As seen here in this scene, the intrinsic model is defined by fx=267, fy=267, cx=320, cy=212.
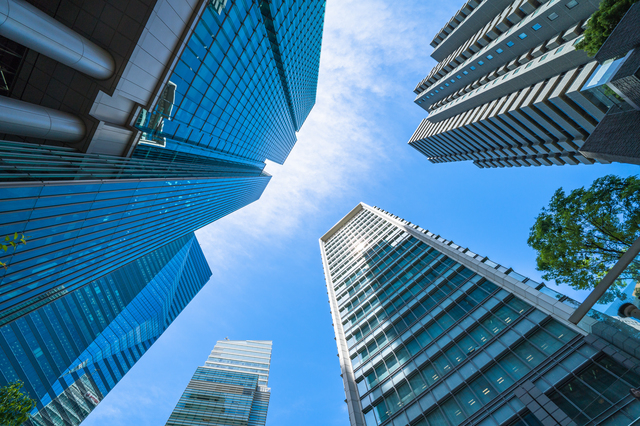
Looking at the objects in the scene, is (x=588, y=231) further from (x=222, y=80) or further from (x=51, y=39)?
(x=222, y=80)

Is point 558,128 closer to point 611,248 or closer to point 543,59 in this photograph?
point 543,59

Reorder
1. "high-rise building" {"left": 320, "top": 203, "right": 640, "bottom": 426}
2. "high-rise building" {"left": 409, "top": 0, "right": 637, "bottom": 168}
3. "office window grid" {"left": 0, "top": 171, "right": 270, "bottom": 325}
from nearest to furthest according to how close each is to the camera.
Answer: "high-rise building" {"left": 320, "top": 203, "right": 640, "bottom": 426}, "office window grid" {"left": 0, "top": 171, "right": 270, "bottom": 325}, "high-rise building" {"left": 409, "top": 0, "right": 637, "bottom": 168}

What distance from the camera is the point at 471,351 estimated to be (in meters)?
20.3

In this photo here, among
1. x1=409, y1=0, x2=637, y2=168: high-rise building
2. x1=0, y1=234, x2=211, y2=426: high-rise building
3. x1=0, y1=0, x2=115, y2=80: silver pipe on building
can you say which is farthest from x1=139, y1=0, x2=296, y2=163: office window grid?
x1=0, y1=234, x2=211, y2=426: high-rise building

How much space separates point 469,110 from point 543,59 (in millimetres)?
17816

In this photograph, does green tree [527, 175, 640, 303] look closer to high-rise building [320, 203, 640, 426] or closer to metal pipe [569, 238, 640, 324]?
high-rise building [320, 203, 640, 426]

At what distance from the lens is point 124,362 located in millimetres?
91750

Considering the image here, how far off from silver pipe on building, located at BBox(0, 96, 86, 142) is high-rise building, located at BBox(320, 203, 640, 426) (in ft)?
104

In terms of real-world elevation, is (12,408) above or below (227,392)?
above

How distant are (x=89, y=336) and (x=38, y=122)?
81657 mm

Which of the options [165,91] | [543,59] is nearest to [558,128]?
[543,59]

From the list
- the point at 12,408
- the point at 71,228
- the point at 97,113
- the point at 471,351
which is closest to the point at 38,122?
the point at 97,113

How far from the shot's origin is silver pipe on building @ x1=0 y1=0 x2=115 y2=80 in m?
13.9

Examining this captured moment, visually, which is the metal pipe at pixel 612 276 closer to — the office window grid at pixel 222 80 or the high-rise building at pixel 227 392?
the office window grid at pixel 222 80
